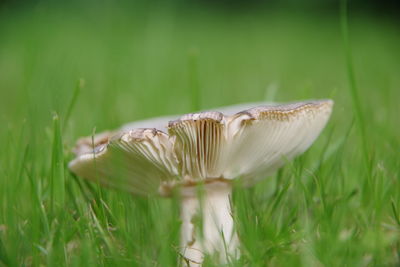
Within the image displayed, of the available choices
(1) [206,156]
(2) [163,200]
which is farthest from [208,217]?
(2) [163,200]

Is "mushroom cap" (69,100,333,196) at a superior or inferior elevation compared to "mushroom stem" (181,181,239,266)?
superior

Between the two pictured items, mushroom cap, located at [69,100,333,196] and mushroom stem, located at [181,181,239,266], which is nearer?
mushroom cap, located at [69,100,333,196]

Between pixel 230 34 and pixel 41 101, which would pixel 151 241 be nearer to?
pixel 41 101

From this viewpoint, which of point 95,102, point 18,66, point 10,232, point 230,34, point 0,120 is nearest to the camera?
point 10,232

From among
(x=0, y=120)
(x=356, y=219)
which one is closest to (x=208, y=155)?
(x=356, y=219)

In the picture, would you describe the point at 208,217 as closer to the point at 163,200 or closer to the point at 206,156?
the point at 206,156

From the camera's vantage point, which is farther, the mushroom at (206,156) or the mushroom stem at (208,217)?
the mushroom stem at (208,217)

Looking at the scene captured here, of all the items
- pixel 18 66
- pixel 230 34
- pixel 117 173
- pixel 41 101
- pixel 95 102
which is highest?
pixel 230 34
